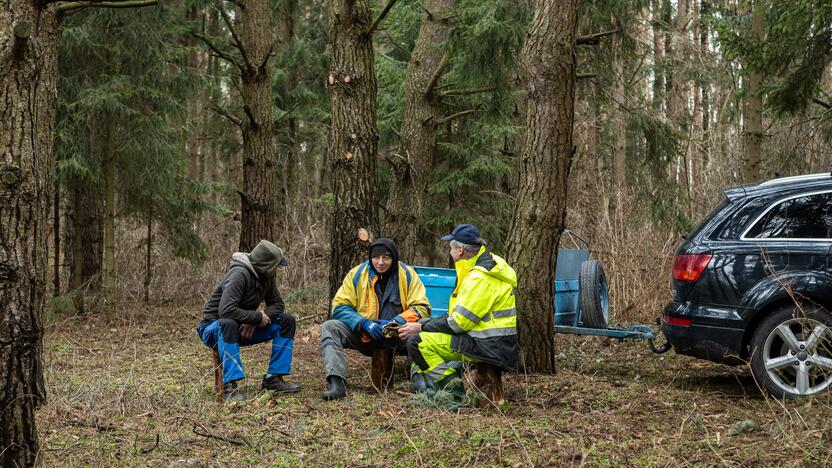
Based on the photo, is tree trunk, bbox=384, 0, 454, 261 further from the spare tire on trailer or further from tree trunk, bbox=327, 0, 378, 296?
the spare tire on trailer

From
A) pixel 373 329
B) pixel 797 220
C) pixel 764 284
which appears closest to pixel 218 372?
pixel 373 329

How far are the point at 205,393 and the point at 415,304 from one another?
2.00 meters

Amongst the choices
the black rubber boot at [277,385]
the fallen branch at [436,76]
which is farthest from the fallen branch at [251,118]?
the black rubber boot at [277,385]

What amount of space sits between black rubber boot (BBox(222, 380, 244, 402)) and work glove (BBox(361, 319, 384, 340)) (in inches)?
46.5

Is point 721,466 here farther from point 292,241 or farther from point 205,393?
point 292,241

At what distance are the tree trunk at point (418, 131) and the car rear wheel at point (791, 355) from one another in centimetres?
562

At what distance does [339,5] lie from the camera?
875 cm

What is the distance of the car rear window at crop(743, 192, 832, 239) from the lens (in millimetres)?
6348

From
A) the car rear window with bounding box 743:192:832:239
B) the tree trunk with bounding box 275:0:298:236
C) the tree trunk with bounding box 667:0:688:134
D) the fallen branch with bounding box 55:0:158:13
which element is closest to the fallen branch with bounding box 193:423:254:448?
the fallen branch with bounding box 55:0:158:13

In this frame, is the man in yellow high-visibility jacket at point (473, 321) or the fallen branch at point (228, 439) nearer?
the fallen branch at point (228, 439)

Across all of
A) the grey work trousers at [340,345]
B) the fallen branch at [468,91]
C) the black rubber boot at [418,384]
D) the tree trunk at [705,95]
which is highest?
Result: the tree trunk at [705,95]

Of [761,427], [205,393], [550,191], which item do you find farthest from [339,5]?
[761,427]

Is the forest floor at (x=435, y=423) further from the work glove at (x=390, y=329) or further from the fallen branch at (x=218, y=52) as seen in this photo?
the fallen branch at (x=218, y=52)

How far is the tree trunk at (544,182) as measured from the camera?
24.1 ft
